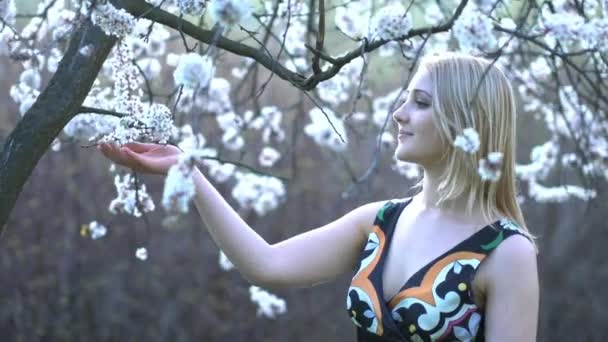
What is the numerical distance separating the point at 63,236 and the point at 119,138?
3.41 metres

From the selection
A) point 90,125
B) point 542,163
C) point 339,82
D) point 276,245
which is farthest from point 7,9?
point 542,163

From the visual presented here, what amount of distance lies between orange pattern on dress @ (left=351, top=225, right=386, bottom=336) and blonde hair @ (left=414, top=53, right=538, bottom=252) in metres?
0.15

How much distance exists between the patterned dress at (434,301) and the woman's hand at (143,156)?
0.42 m

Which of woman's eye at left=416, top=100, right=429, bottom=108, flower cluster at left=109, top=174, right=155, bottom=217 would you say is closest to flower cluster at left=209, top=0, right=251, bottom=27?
woman's eye at left=416, top=100, right=429, bottom=108

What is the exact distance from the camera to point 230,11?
5.08 ft

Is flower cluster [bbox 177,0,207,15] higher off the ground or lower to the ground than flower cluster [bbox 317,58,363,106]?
higher

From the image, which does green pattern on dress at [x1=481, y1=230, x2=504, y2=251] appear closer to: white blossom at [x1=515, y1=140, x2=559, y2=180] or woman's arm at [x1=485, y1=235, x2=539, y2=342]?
woman's arm at [x1=485, y1=235, x2=539, y2=342]

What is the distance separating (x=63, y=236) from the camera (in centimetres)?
512

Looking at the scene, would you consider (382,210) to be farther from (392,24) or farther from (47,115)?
(47,115)

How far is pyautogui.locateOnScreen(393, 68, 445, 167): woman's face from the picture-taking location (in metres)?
1.90

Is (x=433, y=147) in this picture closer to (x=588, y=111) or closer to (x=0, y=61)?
(x=588, y=111)

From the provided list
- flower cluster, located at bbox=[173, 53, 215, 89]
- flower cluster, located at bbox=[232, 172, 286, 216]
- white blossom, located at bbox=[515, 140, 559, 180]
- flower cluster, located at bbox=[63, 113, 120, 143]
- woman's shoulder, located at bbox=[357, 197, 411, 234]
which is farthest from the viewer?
flower cluster, located at bbox=[232, 172, 286, 216]

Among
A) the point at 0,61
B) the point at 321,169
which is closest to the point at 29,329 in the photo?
the point at 0,61

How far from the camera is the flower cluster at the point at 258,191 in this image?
14.2 feet
